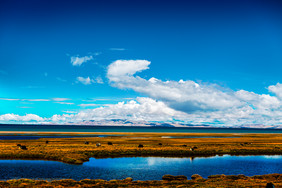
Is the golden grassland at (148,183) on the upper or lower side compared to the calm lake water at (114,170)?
upper

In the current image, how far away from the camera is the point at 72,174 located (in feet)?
116

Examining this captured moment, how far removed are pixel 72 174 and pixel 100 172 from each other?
13.6ft

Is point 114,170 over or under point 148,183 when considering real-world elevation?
under

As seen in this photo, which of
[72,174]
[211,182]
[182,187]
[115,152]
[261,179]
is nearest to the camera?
[182,187]

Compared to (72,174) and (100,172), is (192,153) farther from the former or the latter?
(72,174)

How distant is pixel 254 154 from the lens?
60.2 metres

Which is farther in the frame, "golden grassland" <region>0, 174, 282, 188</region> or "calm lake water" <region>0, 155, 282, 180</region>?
"calm lake water" <region>0, 155, 282, 180</region>

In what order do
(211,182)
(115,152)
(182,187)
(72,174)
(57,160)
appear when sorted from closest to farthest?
1. (182,187)
2. (211,182)
3. (72,174)
4. (57,160)
5. (115,152)

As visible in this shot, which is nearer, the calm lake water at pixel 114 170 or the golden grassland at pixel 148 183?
the golden grassland at pixel 148 183

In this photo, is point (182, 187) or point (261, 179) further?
point (261, 179)

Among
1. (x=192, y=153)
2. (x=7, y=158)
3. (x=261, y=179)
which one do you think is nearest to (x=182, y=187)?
(x=261, y=179)

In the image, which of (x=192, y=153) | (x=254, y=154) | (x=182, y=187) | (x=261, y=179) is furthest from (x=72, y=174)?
(x=254, y=154)

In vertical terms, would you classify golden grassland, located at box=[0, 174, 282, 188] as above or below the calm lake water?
above

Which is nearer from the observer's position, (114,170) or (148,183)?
(148,183)
